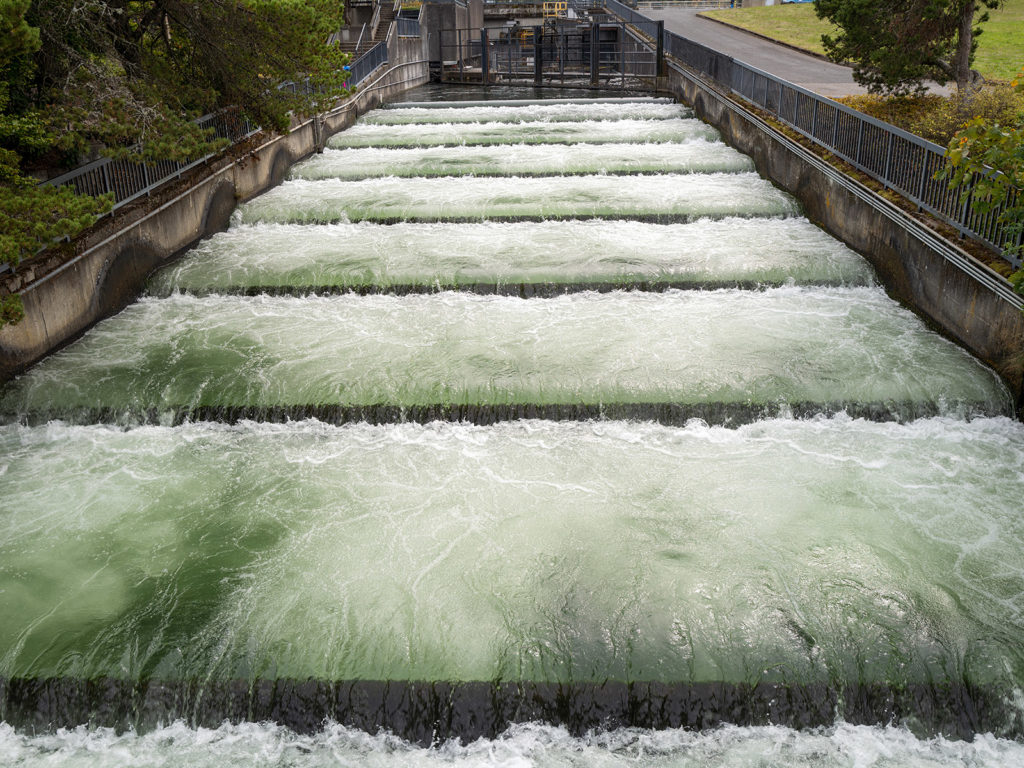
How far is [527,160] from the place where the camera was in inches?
717

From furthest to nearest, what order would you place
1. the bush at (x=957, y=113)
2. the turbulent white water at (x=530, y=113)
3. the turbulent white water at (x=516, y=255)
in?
1. the turbulent white water at (x=530, y=113)
2. the bush at (x=957, y=113)
3. the turbulent white water at (x=516, y=255)

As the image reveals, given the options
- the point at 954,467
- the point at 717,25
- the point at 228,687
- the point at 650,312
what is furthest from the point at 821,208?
the point at 717,25

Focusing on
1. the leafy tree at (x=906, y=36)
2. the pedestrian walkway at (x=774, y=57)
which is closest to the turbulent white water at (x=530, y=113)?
the pedestrian walkway at (x=774, y=57)

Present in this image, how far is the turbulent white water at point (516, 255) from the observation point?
11.8 metres

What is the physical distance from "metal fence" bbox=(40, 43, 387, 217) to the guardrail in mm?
9369

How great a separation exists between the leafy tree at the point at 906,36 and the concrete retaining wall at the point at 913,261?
1935mm

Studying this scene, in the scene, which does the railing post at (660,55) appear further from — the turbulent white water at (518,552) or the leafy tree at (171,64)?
the turbulent white water at (518,552)

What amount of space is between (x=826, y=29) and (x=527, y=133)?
21.9 meters

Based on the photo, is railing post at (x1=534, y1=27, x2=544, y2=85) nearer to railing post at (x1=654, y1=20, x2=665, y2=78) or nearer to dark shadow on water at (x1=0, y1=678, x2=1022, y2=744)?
railing post at (x1=654, y1=20, x2=665, y2=78)

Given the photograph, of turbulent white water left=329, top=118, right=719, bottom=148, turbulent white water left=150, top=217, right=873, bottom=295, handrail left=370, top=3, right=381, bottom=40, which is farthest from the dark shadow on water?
handrail left=370, top=3, right=381, bottom=40

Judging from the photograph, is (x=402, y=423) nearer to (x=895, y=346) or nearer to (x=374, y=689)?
(x=374, y=689)

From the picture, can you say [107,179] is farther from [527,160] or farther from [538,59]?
[538,59]

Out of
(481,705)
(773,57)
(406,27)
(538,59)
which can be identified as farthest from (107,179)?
(773,57)

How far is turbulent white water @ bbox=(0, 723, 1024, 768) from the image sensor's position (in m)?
5.13
